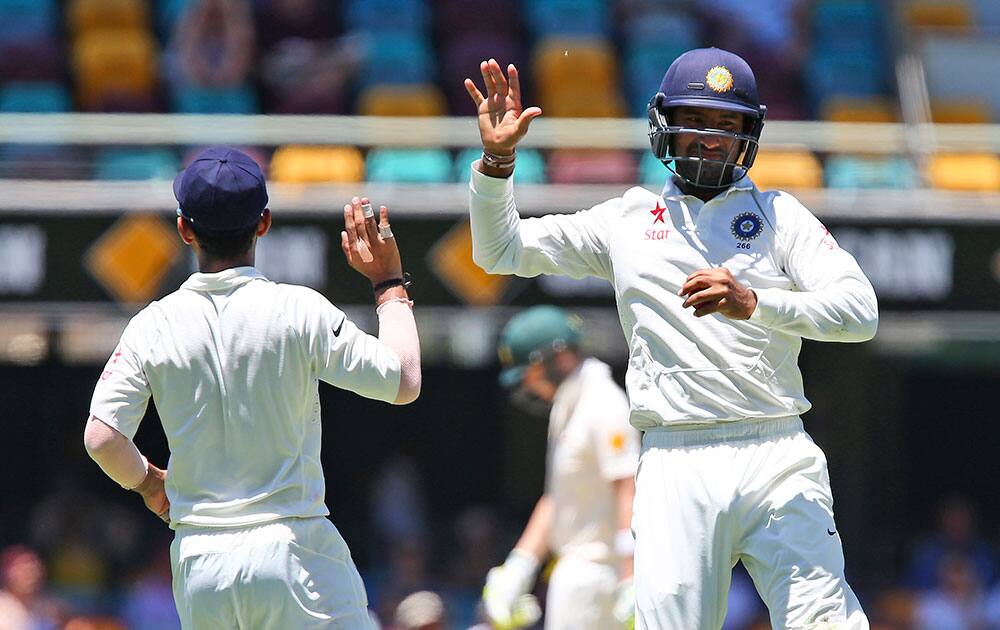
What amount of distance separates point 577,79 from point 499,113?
8.47 metres

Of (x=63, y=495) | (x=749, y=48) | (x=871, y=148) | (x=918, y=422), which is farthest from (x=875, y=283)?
(x=63, y=495)

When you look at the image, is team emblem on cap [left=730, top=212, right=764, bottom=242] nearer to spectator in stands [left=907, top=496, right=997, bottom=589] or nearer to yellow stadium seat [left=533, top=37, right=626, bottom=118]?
spectator in stands [left=907, top=496, right=997, bottom=589]

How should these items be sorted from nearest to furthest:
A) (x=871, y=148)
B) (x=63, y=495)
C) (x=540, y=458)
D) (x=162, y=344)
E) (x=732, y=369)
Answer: (x=162, y=344) → (x=732, y=369) → (x=871, y=148) → (x=63, y=495) → (x=540, y=458)

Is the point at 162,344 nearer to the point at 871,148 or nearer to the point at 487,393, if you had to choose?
the point at 871,148

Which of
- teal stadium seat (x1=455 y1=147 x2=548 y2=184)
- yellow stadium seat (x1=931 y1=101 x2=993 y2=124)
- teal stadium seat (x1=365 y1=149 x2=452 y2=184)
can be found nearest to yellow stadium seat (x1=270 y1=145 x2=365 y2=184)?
teal stadium seat (x1=365 y1=149 x2=452 y2=184)

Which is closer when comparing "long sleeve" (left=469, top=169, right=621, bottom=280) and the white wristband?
"long sleeve" (left=469, top=169, right=621, bottom=280)

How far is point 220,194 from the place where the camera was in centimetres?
379

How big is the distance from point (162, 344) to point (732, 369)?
1290 mm

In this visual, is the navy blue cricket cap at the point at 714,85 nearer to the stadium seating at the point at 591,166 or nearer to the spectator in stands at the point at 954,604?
the stadium seating at the point at 591,166

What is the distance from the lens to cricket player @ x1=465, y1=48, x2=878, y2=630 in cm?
400

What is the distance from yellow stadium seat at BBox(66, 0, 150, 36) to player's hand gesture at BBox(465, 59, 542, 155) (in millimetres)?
9093

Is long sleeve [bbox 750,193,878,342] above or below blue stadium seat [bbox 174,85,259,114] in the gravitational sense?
below

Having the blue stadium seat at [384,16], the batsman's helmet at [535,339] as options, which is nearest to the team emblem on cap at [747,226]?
the batsman's helmet at [535,339]

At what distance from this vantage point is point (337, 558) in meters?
3.82
